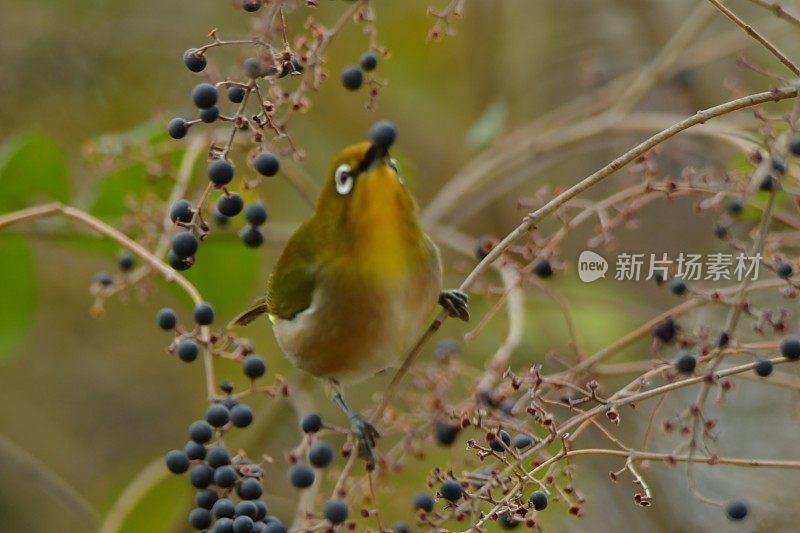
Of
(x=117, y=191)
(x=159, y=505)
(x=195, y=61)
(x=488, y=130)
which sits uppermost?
(x=488, y=130)

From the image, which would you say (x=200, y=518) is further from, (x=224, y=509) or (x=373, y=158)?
(x=373, y=158)

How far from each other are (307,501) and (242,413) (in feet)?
0.67

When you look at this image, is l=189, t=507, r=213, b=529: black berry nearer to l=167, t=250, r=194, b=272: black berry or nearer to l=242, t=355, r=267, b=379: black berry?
l=242, t=355, r=267, b=379: black berry

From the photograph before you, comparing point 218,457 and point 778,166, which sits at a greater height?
point 778,166

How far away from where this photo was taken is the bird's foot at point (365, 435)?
1.24m

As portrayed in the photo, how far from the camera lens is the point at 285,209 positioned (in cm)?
318

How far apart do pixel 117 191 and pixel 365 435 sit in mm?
859

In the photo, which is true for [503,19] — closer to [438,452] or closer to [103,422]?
[438,452]

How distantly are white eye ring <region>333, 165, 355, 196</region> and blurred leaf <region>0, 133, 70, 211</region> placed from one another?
859 mm

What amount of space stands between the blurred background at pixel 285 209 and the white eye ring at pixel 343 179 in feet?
1.73

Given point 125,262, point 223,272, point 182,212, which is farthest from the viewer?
point 223,272

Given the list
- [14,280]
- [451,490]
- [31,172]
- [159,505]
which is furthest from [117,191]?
[451,490]

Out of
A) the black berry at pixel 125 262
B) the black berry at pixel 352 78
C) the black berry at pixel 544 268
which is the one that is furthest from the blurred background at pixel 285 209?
the black berry at pixel 352 78

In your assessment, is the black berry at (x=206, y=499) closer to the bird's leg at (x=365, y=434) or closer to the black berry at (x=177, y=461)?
the black berry at (x=177, y=461)
